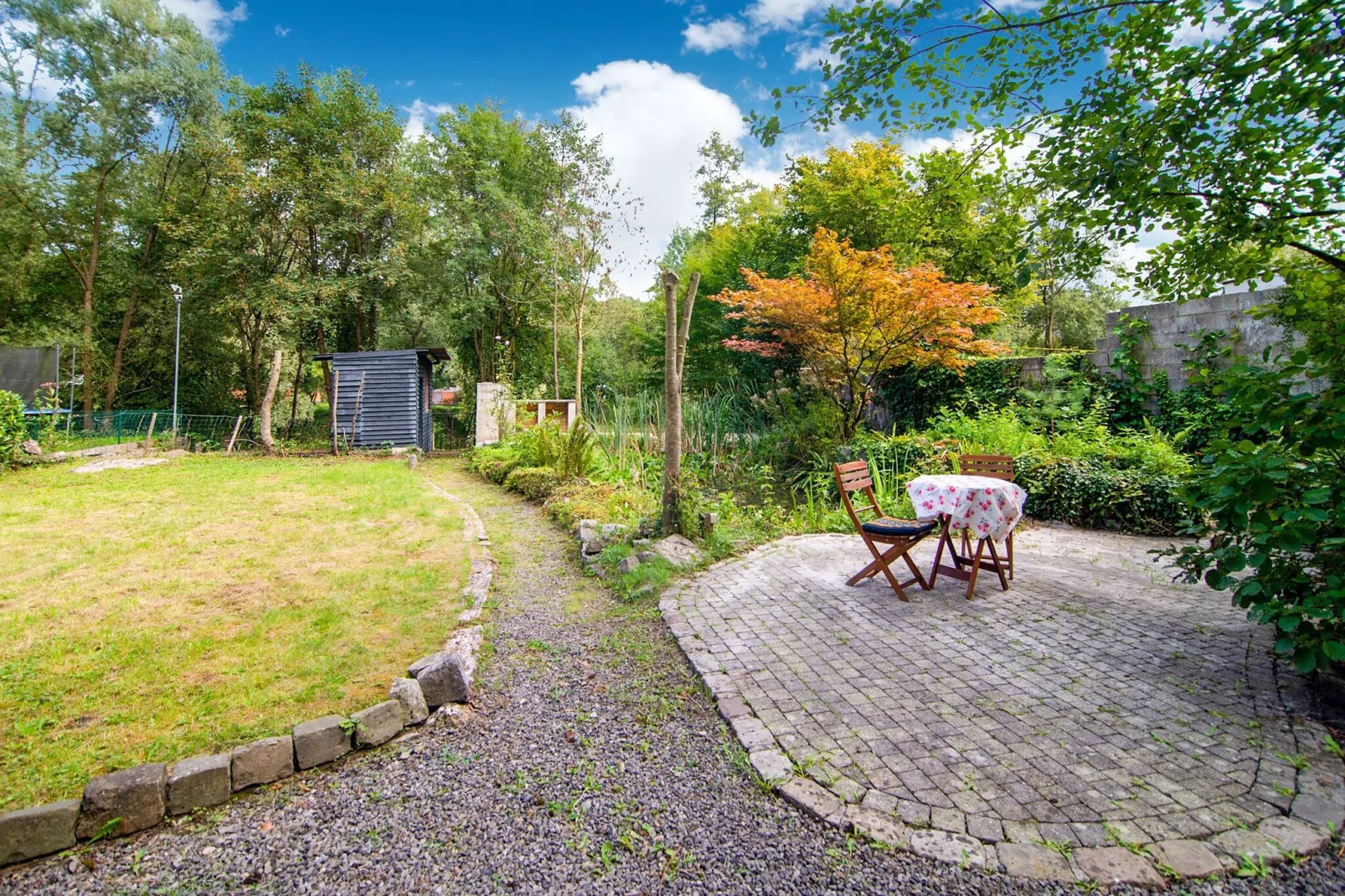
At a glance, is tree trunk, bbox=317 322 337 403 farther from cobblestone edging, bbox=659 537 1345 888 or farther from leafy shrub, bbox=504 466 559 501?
cobblestone edging, bbox=659 537 1345 888

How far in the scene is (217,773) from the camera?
196cm

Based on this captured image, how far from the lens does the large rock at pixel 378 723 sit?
89.1 inches

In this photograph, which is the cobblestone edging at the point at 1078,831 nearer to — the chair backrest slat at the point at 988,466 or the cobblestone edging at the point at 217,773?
the cobblestone edging at the point at 217,773

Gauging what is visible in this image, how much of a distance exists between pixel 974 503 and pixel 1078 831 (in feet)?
7.07

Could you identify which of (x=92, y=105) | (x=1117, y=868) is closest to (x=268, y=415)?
(x=92, y=105)

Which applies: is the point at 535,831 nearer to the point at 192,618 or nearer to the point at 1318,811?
the point at 1318,811

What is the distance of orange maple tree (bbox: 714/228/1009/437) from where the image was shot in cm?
743

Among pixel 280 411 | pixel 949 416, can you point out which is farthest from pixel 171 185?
pixel 949 416

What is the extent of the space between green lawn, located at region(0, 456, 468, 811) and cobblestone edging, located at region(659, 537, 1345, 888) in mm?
1889

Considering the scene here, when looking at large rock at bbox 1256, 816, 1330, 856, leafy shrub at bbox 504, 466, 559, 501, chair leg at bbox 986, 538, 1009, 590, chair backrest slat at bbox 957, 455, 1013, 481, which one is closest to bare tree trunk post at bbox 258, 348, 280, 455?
leafy shrub at bbox 504, 466, 559, 501

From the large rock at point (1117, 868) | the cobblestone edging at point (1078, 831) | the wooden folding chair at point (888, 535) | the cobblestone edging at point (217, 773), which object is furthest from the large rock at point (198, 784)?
the wooden folding chair at point (888, 535)

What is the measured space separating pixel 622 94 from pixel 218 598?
7486mm

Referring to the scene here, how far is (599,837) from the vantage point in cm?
178

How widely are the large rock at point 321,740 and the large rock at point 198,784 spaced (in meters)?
0.21
